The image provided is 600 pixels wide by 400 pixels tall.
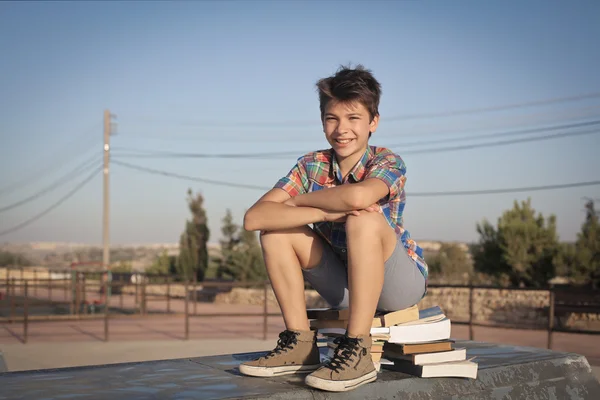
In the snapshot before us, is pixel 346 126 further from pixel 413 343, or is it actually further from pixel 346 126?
pixel 413 343

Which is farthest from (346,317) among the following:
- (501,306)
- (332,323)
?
(501,306)

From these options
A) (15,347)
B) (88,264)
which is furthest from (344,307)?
(88,264)

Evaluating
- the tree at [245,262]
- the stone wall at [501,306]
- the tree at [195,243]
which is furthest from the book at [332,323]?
the tree at [195,243]

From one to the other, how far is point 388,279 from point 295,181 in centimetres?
54

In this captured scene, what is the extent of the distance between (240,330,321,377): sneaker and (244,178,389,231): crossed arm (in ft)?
1.39

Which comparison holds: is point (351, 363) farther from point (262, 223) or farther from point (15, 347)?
point (15, 347)

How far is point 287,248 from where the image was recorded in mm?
2426

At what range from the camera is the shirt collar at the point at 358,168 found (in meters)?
2.60

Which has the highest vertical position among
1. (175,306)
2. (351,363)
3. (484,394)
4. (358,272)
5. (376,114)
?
(376,114)

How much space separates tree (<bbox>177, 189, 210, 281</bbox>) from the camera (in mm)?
25453

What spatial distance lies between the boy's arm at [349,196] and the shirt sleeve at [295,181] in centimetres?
20

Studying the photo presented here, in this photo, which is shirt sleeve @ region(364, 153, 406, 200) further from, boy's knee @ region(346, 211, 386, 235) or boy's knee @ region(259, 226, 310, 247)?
boy's knee @ region(259, 226, 310, 247)

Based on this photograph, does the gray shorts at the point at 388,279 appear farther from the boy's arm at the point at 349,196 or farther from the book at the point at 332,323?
the boy's arm at the point at 349,196

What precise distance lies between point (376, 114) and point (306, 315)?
2.71ft
